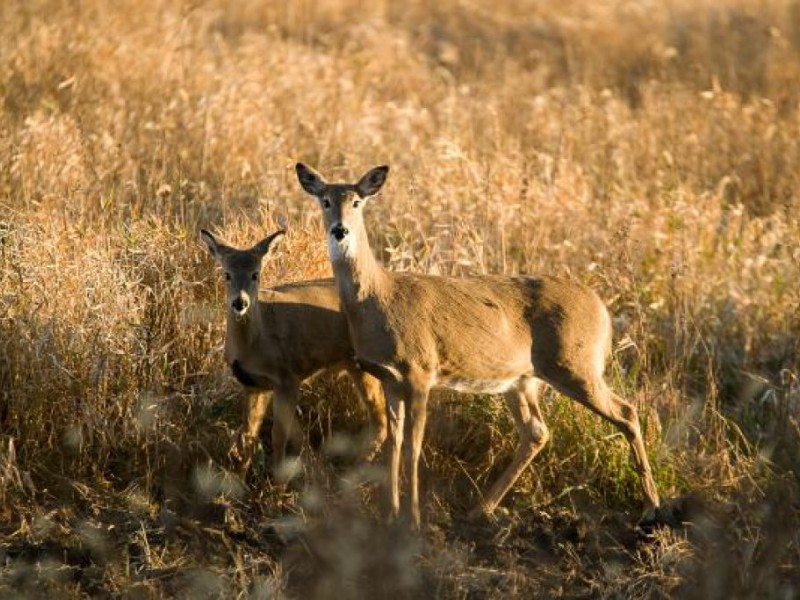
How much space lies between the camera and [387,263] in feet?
38.6

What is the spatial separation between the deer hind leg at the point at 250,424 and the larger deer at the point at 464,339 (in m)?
0.84

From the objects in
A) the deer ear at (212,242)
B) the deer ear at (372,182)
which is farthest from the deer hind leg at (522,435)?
the deer ear at (212,242)

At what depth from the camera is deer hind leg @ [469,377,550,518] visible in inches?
370

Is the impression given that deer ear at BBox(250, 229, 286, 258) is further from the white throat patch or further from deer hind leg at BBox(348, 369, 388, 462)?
deer hind leg at BBox(348, 369, 388, 462)

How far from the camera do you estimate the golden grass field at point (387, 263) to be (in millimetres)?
8617

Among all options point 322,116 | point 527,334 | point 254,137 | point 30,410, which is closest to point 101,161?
point 254,137

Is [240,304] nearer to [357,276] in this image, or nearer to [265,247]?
[265,247]

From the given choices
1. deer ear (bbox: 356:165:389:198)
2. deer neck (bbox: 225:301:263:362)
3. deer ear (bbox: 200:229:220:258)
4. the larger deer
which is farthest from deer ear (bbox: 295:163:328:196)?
deer neck (bbox: 225:301:263:362)

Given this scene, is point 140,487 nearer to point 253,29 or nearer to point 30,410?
point 30,410

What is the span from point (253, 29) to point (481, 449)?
11160mm

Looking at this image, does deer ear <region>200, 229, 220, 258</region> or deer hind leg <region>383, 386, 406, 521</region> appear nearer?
deer hind leg <region>383, 386, 406, 521</region>

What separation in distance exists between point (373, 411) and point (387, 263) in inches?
92.2

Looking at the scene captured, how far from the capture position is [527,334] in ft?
30.7

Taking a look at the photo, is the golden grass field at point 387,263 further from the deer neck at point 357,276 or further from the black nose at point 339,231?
the black nose at point 339,231
